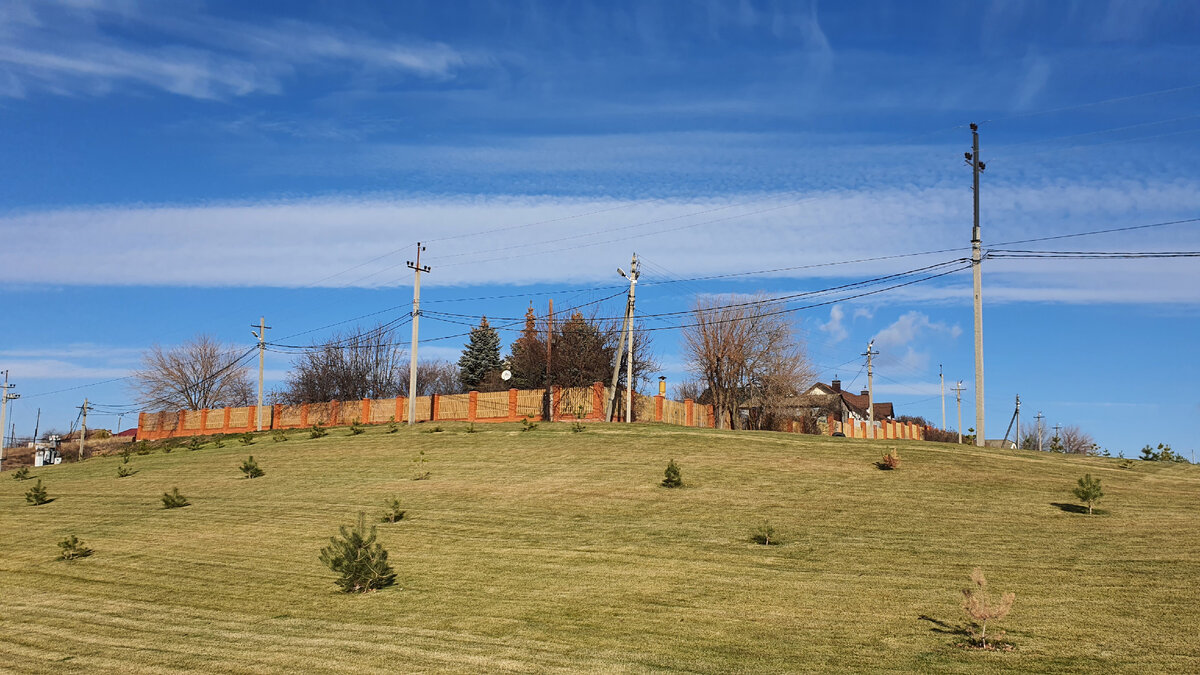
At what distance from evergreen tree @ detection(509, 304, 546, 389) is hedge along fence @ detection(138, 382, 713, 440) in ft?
24.3

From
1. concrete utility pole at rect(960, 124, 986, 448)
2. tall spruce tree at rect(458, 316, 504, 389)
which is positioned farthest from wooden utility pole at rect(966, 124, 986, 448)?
tall spruce tree at rect(458, 316, 504, 389)

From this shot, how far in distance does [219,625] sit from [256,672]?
107 inches

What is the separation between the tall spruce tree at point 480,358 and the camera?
7062 centimetres

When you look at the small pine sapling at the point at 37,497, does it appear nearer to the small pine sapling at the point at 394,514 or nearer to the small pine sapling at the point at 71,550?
the small pine sapling at the point at 71,550

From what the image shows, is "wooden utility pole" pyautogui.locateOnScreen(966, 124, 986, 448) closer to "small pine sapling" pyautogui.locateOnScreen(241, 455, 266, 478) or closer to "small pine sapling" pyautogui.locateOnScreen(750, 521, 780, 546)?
"small pine sapling" pyautogui.locateOnScreen(750, 521, 780, 546)

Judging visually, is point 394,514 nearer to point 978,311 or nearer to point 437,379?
point 978,311

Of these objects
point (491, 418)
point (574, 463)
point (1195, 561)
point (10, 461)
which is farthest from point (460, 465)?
point (10, 461)

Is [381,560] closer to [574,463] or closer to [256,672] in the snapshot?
[256,672]

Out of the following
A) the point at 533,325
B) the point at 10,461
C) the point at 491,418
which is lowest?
the point at 10,461

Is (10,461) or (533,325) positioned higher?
(533,325)

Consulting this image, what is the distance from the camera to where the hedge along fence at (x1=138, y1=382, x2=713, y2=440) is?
45.4m

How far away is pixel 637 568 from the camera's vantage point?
13.7 meters

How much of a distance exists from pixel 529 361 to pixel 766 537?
1726 inches

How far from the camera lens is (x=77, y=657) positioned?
10.4 meters
